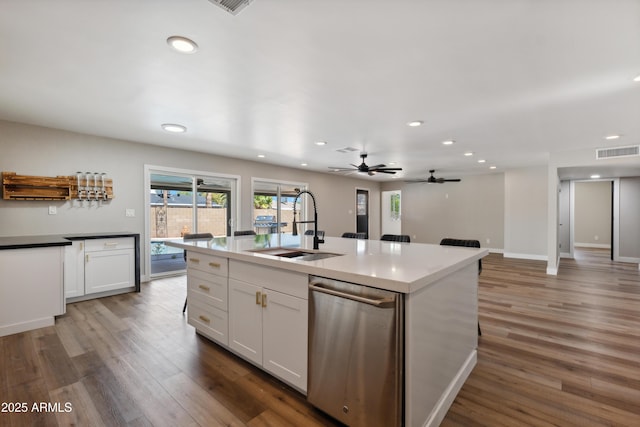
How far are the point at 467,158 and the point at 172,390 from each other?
6505mm

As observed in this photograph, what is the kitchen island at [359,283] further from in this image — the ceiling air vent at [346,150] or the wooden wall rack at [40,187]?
the ceiling air vent at [346,150]

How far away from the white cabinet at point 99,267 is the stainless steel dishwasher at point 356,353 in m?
3.84

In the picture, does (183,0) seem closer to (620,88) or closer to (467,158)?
(620,88)

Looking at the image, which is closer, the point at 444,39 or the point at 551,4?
the point at 551,4

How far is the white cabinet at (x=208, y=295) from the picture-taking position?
2447 millimetres

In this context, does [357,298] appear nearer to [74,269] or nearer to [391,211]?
[74,269]

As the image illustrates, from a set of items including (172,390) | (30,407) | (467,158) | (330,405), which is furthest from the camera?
(467,158)

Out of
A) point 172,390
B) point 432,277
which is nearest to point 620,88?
point 432,277

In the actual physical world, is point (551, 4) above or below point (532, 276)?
above

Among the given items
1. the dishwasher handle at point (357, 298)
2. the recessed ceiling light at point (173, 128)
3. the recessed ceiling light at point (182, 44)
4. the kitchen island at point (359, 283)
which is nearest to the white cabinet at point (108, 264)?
the recessed ceiling light at point (173, 128)

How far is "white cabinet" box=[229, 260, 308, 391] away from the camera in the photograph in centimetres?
181

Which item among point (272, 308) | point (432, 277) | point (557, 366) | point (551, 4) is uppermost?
point (551, 4)

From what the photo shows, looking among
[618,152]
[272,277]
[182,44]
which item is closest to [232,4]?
[182,44]

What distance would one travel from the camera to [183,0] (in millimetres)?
1569
